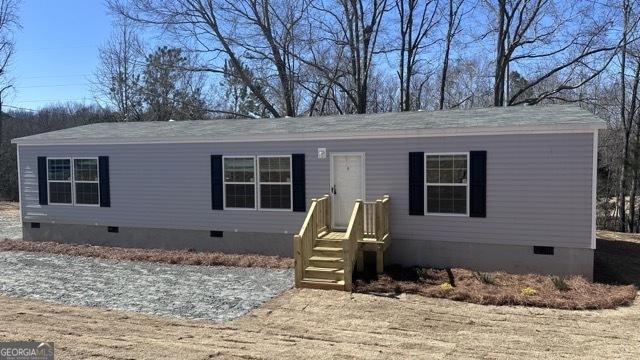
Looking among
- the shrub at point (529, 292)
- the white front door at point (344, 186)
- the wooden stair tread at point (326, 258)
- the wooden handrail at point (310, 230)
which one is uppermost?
the white front door at point (344, 186)

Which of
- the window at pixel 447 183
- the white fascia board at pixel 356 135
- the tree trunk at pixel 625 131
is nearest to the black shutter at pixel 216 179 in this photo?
the white fascia board at pixel 356 135

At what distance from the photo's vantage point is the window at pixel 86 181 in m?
13.3

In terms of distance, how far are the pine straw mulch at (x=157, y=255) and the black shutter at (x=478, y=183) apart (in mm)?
4057

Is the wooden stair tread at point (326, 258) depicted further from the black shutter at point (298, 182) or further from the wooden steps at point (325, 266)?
the black shutter at point (298, 182)

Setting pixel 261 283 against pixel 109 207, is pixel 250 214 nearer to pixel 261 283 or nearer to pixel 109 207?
pixel 261 283

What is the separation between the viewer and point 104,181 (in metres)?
13.1

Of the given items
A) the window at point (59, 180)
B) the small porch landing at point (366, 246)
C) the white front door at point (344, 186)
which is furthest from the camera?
the window at point (59, 180)

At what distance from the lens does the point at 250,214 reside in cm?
1187

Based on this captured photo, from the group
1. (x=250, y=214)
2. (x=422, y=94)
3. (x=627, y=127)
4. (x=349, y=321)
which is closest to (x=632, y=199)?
(x=627, y=127)

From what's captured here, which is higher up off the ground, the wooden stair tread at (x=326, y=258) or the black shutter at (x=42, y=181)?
the black shutter at (x=42, y=181)

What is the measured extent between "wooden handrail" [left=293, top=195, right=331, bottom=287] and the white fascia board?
1476mm

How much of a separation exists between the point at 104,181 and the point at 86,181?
64 cm

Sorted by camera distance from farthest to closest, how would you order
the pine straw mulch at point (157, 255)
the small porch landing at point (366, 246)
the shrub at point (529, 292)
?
the pine straw mulch at point (157, 255)
the small porch landing at point (366, 246)
the shrub at point (529, 292)

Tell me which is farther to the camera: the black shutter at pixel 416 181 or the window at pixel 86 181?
the window at pixel 86 181
